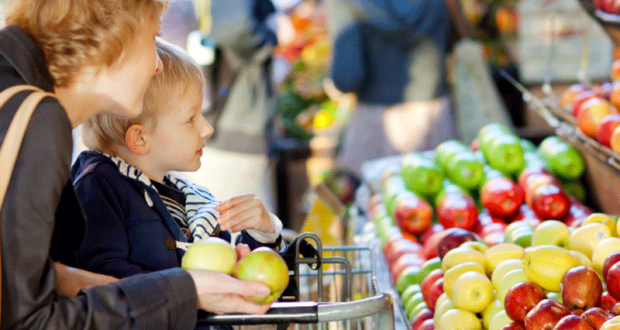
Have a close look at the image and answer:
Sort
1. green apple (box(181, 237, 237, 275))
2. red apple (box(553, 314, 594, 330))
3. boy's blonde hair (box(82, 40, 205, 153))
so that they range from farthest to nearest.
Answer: boy's blonde hair (box(82, 40, 205, 153))
red apple (box(553, 314, 594, 330))
green apple (box(181, 237, 237, 275))

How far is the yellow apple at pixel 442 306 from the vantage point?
1.72 m

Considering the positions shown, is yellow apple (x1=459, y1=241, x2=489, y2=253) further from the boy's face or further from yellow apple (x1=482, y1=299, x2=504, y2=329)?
the boy's face

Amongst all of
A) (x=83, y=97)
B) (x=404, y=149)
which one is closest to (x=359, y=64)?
(x=404, y=149)

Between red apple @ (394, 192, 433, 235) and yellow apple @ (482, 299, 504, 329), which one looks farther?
red apple @ (394, 192, 433, 235)

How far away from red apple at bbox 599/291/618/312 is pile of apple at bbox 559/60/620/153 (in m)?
0.81

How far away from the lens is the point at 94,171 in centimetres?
147

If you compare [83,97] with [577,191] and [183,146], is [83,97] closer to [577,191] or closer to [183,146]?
[183,146]

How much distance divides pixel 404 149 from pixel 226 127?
4.22 feet

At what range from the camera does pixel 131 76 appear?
1187 millimetres

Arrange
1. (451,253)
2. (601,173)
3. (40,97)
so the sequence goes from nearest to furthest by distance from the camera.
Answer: (40,97) < (451,253) < (601,173)

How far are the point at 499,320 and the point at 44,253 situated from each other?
3.60 ft

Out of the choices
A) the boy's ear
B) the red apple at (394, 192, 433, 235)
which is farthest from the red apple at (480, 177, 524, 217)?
the boy's ear

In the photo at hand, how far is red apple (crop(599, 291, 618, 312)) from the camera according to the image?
146 centimetres

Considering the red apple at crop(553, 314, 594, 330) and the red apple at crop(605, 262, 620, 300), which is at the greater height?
the red apple at crop(605, 262, 620, 300)
